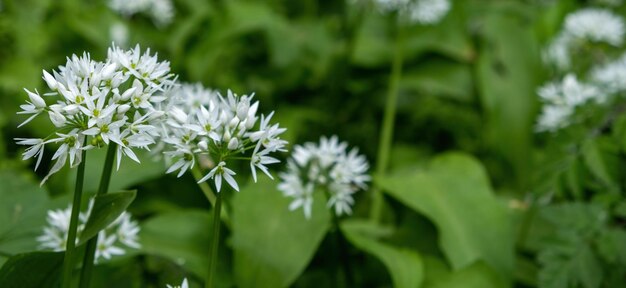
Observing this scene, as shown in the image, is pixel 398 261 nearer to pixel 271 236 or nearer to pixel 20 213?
pixel 271 236

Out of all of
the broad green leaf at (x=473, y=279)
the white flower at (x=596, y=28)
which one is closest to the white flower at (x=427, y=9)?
the white flower at (x=596, y=28)

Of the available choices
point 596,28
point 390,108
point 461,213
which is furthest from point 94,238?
point 596,28

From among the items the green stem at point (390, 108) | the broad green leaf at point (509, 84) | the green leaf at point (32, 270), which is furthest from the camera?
the broad green leaf at point (509, 84)

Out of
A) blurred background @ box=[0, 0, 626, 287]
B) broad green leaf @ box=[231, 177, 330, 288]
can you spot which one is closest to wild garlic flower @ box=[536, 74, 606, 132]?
blurred background @ box=[0, 0, 626, 287]

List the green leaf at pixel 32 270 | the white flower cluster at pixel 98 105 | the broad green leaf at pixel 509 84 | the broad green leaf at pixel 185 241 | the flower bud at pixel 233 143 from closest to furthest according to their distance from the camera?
the white flower cluster at pixel 98 105 → the flower bud at pixel 233 143 → the green leaf at pixel 32 270 → the broad green leaf at pixel 185 241 → the broad green leaf at pixel 509 84

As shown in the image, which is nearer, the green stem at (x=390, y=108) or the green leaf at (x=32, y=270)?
the green leaf at (x=32, y=270)

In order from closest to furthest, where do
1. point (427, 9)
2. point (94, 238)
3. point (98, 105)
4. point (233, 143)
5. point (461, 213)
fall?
point (98, 105) → point (233, 143) → point (94, 238) → point (461, 213) → point (427, 9)

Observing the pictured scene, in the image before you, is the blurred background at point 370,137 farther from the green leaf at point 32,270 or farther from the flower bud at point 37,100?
the flower bud at point 37,100
